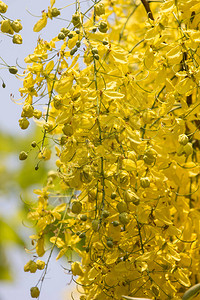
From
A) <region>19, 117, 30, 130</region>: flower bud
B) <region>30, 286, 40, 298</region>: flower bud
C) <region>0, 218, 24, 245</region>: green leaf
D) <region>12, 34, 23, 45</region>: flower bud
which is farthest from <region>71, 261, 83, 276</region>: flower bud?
<region>12, 34, 23, 45</region>: flower bud

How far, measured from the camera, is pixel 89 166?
93 centimetres

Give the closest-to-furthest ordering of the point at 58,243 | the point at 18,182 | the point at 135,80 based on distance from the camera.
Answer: the point at 135,80 < the point at 58,243 < the point at 18,182

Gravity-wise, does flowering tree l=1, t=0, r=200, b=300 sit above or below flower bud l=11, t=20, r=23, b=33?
below

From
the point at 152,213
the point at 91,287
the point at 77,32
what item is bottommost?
the point at 91,287

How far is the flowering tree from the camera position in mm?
928

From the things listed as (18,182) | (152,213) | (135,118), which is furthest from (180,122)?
(18,182)

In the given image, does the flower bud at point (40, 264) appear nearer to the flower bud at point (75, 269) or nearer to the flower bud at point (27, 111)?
the flower bud at point (75, 269)

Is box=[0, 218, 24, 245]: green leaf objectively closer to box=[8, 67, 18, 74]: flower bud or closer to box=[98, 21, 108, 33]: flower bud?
box=[8, 67, 18, 74]: flower bud

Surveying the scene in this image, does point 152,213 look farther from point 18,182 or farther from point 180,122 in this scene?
point 18,182

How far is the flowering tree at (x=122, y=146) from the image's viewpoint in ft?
3.05

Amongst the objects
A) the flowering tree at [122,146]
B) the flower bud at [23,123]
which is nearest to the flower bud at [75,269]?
the flowering tree at [122,146]

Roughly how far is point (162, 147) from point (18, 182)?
751mm

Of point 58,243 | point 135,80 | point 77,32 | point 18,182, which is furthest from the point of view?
point 18,182

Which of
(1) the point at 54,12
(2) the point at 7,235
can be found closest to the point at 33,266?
(2) the point at 7,235
